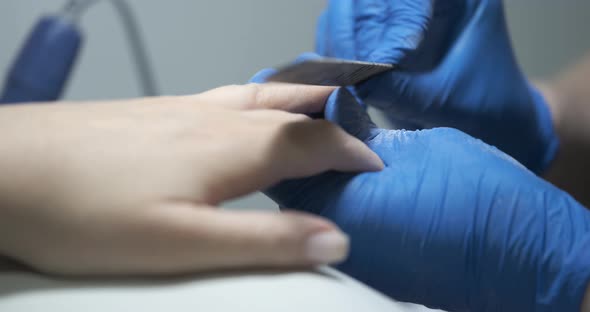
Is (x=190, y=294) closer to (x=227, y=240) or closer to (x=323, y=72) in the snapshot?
(x=227, y=240)

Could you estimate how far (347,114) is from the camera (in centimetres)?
55

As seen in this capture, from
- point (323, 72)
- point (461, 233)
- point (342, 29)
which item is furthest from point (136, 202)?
point (342, 29)

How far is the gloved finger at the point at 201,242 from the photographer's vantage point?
35 cm

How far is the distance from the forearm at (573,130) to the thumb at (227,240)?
0.87 metres

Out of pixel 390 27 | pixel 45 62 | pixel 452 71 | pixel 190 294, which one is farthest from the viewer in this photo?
pixel 45 62

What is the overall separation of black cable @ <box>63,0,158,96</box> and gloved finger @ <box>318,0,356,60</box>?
0.67 m

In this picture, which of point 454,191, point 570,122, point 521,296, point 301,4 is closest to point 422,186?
point 454,191

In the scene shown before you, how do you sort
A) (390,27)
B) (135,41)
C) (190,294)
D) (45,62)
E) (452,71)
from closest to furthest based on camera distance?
(190,294)
(390,27)
(452,71)
(45,62)
(135,41)

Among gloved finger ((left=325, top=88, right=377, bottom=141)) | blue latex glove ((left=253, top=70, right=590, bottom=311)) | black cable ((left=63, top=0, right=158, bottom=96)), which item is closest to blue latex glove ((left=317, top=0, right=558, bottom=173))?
gloved finger ((left=325, top=88, right=377, bottom=141))

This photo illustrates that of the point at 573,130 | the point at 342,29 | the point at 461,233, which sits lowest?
the point at 573,130

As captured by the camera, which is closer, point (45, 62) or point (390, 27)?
point (390, 27)

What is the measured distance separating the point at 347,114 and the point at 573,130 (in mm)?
724

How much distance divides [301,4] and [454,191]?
3.09 ft

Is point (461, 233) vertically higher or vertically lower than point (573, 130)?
higher
